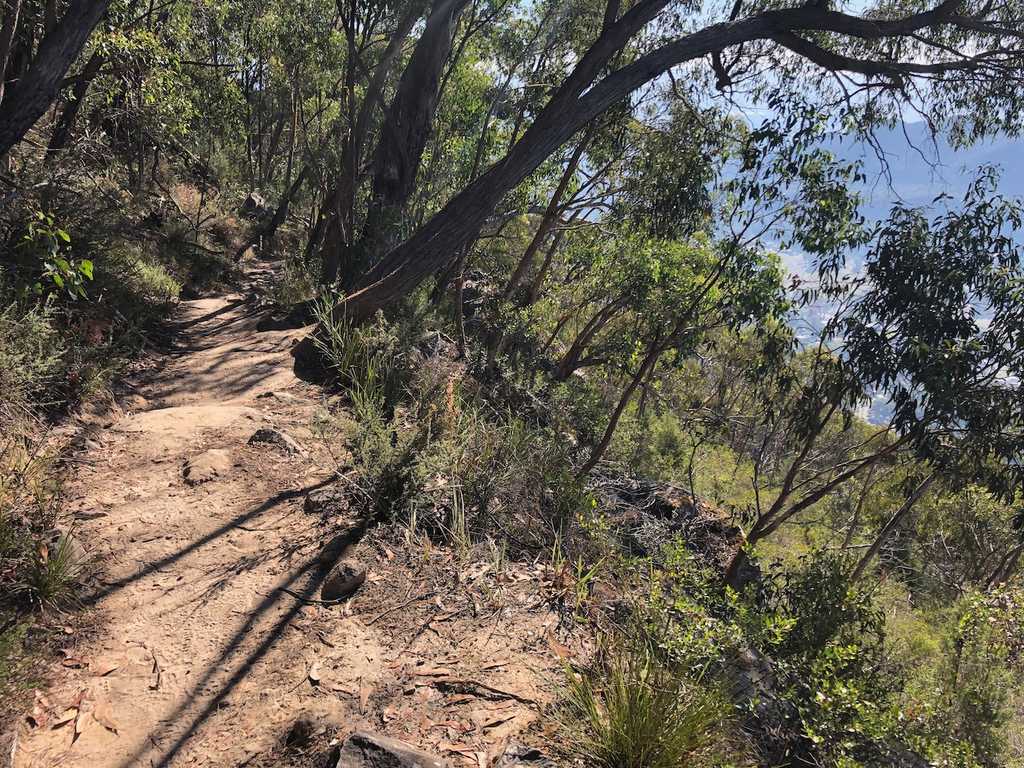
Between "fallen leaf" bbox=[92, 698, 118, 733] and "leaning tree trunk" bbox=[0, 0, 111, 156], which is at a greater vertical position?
"leaning tree trunk" bbox=[0, 0, 111, 156]

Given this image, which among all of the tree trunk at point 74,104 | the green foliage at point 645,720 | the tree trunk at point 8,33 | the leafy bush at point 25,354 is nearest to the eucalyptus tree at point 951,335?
the green foliage at point 645,720

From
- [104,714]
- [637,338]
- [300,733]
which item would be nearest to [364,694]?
[300,733]

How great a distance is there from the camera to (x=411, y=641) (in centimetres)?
302

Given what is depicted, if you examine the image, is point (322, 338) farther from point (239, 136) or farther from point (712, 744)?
point (239, 136)

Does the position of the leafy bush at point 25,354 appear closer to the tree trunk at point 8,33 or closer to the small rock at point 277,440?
the small rock at point 277,440

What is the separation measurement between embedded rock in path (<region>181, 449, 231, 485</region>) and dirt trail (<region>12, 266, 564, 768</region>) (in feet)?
0.05

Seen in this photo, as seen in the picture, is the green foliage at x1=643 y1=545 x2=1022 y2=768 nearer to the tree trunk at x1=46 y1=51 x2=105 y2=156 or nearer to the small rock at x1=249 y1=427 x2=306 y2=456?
the small rock at x1=249 y1=427 x2=306 y2=456

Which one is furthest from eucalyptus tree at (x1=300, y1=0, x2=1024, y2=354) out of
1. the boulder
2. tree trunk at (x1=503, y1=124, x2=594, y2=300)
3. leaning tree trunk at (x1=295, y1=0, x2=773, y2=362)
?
the boulder

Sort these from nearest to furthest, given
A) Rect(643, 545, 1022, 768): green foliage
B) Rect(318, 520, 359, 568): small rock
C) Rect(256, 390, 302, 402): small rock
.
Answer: Rect(643, 545, 1022, 768): green foliage → Rect(318, 520, 359, 568): small rock → Rect(256, 390, 302, 402): small rock

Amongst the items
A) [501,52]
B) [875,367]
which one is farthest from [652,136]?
[501,52]

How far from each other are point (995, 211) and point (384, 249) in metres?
6.75

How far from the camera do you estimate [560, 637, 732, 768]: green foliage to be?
238 cm

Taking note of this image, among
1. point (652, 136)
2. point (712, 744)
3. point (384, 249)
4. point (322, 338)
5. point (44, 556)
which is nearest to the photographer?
point (712, 744)

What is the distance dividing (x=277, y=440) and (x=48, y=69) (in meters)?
3.51
